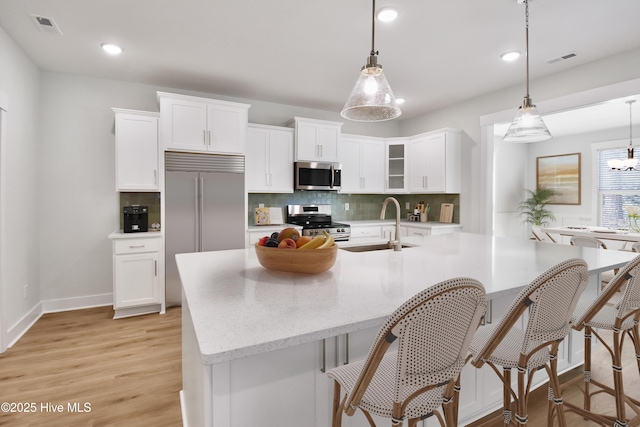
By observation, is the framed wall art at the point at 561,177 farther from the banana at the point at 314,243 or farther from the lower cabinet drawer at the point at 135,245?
the lower cabinet drawer at the point at 135,245

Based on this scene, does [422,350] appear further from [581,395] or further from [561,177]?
[561,177]

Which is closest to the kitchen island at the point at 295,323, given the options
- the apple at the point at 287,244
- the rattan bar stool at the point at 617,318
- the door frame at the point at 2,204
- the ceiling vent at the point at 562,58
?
the apple at the point at 287,244

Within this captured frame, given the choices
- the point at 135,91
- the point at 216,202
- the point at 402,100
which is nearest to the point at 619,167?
the point at 402,100

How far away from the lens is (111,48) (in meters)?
3.03

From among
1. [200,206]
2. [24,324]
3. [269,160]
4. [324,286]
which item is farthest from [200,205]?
[324,286]

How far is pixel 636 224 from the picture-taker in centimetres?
592

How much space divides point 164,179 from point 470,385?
340 centimetres

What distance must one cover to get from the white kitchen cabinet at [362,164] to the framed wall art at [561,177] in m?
4.39

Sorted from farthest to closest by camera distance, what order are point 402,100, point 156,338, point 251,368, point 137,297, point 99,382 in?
point 402,100, point 137,297, point 156,338, point 99,382, point 251,368

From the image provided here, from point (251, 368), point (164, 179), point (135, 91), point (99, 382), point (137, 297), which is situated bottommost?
point (99, 382)

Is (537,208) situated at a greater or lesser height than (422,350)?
greater

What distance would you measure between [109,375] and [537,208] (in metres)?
8.18

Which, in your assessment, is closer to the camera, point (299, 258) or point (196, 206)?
point (299, 258)

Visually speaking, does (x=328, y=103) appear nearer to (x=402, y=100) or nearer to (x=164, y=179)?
(x=402, y=100)
